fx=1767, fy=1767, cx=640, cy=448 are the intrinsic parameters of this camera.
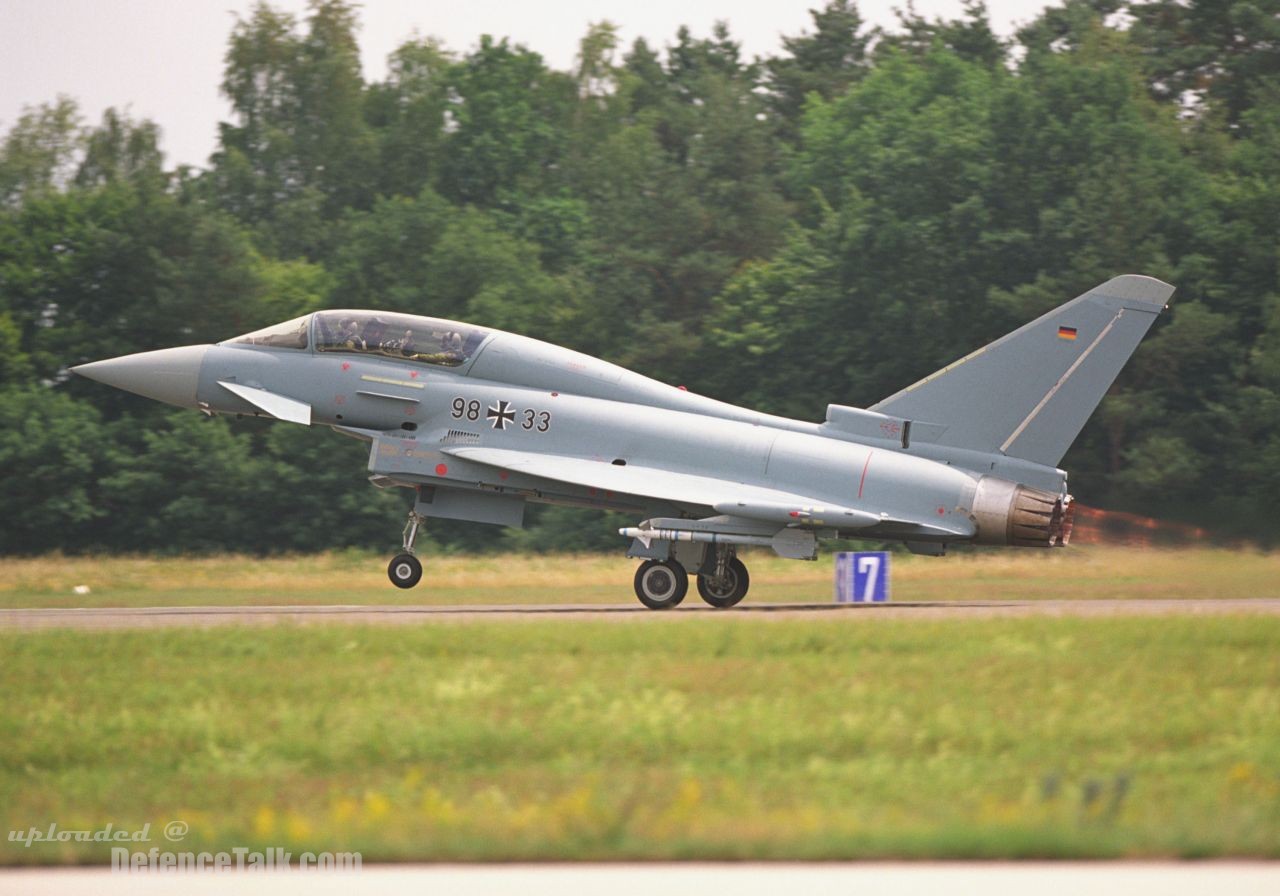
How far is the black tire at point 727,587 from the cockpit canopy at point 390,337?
13.5 feet

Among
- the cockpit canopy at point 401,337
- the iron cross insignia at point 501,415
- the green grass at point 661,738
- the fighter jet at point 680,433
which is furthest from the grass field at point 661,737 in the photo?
the cockpit canopy at point 401,337

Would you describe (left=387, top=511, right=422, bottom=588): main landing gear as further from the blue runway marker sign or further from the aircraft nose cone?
the blue runway marker sign

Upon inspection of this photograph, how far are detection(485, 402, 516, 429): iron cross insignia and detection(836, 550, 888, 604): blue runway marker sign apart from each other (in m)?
4.78

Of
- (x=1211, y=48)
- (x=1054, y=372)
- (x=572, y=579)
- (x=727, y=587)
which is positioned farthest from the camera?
(x=1211, y=48)

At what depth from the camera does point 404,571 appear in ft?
71.6

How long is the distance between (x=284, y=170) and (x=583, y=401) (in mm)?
62798

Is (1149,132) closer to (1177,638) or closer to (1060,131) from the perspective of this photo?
(1060,131)

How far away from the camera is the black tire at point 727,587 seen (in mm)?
21391

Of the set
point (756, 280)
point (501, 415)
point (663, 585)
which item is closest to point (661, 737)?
point (663, 585)

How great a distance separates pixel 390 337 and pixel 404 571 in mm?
2986

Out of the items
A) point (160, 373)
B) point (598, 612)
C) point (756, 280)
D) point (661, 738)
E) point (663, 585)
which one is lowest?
point (661, 738)

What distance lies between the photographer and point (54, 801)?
34.4 ft

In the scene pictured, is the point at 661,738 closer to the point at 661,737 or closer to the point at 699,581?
the point at 661,737

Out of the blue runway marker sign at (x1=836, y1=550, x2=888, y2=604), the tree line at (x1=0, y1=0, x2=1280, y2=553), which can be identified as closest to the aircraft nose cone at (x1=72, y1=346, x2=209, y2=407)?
the blue runway marker sign at (x1=836, y1=550, x2=888, y2=604)
